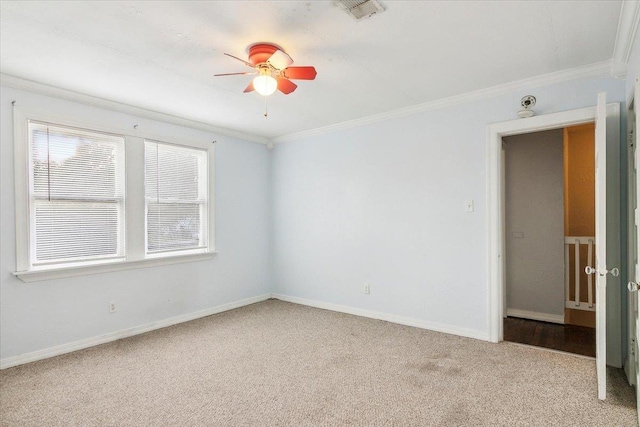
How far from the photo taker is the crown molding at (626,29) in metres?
1.99

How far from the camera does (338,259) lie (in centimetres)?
468

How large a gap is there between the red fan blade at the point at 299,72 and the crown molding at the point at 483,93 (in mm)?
1880

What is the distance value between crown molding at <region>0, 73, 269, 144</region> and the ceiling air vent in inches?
110

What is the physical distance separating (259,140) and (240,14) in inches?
125

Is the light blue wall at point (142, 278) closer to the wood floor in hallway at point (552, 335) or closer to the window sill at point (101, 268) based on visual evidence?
the window sill at point (101, 268)

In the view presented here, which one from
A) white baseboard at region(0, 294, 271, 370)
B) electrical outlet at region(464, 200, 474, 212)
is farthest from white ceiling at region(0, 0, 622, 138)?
white baseboard at region(0, 294, 271, 370)

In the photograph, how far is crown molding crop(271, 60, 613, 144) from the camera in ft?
9.53

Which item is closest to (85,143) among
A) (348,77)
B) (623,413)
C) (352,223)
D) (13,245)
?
(13,245)

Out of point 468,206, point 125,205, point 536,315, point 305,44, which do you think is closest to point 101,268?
point 125,205

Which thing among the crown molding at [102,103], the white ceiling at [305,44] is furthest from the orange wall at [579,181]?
the crown molding at [102,103]

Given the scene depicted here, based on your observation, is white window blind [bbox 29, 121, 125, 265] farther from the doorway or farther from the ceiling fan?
the doorway

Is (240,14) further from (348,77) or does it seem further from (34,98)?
(34,98)

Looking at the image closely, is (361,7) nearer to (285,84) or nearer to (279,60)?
(279,60)

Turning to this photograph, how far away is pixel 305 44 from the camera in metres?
2.47
